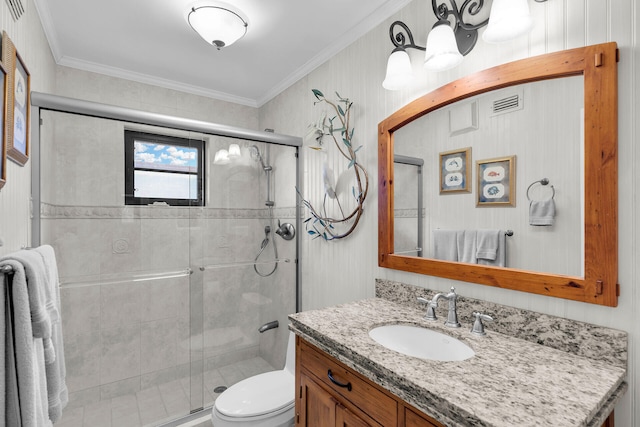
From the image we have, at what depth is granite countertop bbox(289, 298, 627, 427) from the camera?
73 cm

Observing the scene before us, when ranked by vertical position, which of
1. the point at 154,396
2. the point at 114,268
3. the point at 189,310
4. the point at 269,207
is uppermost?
the point at 269,207

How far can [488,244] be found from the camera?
1285mm

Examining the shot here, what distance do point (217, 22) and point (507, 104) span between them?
1.51 m

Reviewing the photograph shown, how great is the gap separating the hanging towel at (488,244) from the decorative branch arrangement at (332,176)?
2.33 feet

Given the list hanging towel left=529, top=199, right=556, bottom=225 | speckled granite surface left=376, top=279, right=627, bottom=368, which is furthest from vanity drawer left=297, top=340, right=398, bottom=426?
hanging towel left=529, top=199, right=556, bottom=225

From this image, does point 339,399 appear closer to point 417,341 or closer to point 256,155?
point 417,341

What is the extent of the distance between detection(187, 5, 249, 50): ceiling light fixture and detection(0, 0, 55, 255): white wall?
74 centimetres

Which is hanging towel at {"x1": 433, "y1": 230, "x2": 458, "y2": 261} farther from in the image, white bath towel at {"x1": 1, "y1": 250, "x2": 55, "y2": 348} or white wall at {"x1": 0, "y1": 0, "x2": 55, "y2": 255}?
white wall at {"x1": 0, "y1": 0, "x2": 55, "y2": 255}

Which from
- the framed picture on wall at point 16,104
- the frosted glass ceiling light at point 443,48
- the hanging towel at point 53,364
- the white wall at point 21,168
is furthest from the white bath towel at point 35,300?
the frosted glass ceiling light at point 443,48

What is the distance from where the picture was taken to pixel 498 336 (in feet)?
Result: 3.91

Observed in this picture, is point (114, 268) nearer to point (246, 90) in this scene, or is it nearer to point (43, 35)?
point (43, 35)

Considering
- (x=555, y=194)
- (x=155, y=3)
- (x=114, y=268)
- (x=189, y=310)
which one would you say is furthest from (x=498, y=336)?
(x=155, y=3)

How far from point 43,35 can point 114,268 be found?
4.74 ft

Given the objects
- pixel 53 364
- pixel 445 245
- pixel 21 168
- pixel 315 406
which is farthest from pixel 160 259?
pixel 445 245
